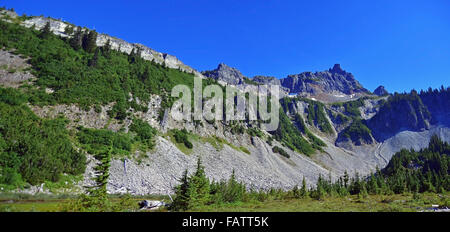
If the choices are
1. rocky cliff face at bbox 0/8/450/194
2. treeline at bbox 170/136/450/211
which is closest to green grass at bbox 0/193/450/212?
treeline at bbox 170/136/450/211

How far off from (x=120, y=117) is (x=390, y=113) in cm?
21831

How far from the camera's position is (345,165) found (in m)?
120

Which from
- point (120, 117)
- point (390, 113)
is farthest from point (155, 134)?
point (390, 113)

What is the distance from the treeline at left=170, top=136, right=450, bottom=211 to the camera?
2306cm

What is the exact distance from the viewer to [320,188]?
42.8 metres

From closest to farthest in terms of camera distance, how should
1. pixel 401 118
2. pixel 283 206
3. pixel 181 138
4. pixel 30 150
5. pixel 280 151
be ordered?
1. pixel 283 206
2. pixel 30 150
3. pixel 181 138
4. pixel 280 151
5. pixel 401 118

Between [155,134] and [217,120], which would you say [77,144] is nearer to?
[155,134]

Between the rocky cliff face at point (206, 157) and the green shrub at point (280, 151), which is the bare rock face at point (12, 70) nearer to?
the rocky cliff face at point (206, 157)

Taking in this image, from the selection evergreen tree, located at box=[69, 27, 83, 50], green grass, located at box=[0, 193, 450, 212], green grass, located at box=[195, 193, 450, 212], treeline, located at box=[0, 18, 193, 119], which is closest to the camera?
green grass, located at box=[0, 193, 450, 212]

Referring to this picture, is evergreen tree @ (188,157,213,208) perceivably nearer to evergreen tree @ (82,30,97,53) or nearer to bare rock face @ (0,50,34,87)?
bare rock face @ (0,50,34,87)

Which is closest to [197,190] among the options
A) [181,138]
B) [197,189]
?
[197,189]

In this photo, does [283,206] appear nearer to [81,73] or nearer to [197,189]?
[197,189]

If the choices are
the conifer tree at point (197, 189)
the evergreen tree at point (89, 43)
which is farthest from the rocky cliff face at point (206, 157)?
the conifer tree at point (197, 189)

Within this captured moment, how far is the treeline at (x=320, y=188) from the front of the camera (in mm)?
23062
